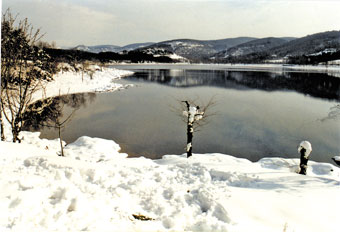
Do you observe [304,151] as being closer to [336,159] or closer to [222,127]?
[336,159]

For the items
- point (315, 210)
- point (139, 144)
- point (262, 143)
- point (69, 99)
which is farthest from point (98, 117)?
point (315, 210)

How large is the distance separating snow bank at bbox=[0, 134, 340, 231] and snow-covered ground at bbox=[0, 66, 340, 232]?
0.02 metres

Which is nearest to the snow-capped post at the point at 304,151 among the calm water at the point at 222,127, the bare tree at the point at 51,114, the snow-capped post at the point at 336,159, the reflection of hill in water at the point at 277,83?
the calm water at the point at 222,127

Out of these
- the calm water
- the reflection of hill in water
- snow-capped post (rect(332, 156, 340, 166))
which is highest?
the reflection of hill in water

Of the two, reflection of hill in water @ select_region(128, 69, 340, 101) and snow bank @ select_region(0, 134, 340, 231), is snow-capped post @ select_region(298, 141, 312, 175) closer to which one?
snow bank @ select_region(0, 134, 340, 231)

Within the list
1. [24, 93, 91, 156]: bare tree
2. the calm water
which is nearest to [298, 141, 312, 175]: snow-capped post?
the calm water

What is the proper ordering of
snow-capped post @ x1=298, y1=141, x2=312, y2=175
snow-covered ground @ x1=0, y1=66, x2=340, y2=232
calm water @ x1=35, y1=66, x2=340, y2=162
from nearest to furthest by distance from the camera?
snow-covered ground @ x1=0, y1=66, x2=340, y2=232
snow-capped post @ x1=298, y1=141, x2=312, y2=175
calm water @ x1=35, y1=66, x2=340, y2=162

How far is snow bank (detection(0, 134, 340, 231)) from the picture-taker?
4.82 meters

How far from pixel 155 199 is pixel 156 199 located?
1.2 inches

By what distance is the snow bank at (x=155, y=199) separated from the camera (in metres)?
4.82

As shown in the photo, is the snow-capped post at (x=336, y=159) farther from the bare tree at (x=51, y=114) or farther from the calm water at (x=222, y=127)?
the bare tree at (x=51, y=114)

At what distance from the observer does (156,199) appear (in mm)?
6141

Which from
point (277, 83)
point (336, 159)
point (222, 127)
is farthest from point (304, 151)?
point (277, 83)

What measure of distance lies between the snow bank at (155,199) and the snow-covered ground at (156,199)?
0.06 ft
